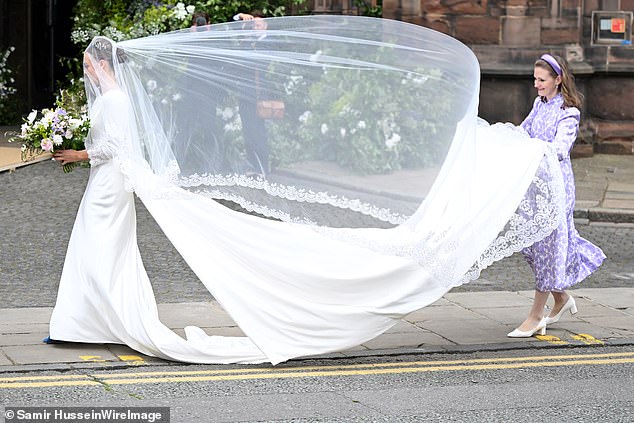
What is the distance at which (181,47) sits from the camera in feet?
25.4

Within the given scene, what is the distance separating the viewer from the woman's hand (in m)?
7.95

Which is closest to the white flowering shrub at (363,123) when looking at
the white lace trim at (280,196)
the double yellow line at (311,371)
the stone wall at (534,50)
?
the white lace trim at (280,196)

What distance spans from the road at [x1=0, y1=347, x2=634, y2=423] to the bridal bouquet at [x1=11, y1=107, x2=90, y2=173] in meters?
1.59

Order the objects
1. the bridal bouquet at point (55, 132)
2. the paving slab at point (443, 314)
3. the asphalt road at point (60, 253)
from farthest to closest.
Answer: the asphalt road at point (60, 253) → the paving slab at point (443, 314) → the bridal bouquet at point (55, 132)

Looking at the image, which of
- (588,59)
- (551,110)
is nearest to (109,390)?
(551,110)

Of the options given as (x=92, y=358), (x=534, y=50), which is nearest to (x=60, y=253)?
(x=92, y=358)

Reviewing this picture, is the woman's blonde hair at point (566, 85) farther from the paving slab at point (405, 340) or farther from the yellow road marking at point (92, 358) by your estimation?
the yellow road marking at point (92, 358)

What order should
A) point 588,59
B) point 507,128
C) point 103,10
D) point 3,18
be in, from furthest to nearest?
point 3,18 → point 103,10 → point 588,59 → point 507,128

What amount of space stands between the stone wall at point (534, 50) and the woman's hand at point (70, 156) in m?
10.5

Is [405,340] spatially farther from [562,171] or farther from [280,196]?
[562,171]

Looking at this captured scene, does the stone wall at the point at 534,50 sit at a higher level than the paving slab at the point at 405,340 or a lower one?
higher

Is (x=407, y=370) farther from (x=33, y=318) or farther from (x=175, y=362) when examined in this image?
(x=33, y=318)

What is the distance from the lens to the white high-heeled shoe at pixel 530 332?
8.48 m

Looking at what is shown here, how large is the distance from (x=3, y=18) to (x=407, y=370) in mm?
16511
